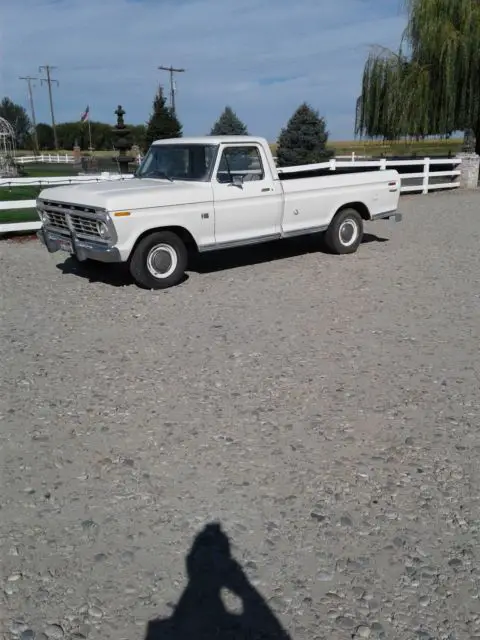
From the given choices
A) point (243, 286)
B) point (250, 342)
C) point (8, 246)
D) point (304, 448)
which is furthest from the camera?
point (8, 246)

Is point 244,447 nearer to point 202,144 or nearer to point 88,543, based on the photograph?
point 88,543

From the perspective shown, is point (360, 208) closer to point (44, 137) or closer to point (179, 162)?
point (179, 162)

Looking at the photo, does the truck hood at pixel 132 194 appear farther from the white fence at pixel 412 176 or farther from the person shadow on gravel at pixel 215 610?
the white fence at pixel 412 176

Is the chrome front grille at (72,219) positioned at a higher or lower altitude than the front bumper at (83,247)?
higher

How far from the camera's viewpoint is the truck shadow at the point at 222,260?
8531 millimetres

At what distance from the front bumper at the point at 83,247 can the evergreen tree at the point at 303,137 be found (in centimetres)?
2147

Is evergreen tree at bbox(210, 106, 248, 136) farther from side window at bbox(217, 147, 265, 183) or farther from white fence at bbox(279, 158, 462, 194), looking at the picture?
side window at bbox(217, 147, 265, 183)

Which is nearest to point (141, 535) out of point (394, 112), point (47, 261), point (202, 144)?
point (202, 144)

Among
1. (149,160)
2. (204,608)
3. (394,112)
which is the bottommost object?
(204,608)

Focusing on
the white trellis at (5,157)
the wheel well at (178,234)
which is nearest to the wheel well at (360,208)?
the wheel well at (178,234)

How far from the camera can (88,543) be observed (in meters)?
2.91

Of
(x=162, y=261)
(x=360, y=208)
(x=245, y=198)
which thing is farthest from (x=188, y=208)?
(x=360, y=208)

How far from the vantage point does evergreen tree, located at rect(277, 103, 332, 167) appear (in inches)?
1118

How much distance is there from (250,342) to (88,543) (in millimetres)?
3045
